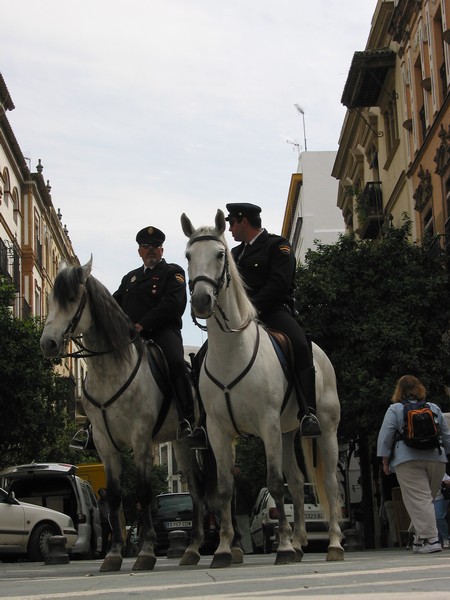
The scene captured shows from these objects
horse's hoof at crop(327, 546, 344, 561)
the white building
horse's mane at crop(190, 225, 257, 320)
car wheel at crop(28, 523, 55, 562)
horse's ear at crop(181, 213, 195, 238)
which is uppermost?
the white building

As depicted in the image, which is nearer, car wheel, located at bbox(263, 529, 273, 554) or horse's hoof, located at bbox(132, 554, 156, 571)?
horse's hoof, located at bbox(132, 554, 156, 571)

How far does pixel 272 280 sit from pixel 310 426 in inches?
56.0

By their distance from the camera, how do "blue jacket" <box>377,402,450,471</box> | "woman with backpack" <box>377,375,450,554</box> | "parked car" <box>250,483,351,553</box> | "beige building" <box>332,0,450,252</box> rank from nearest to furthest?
"woman with backpack" <box>377,375,450,554</box> → "blue jacket" <box>377,402,450,471</box> → "parked car" <box>250,483,351,553</box> → "beige building" <box>332,0,450,252</box>

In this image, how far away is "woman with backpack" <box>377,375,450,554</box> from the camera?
13672 mm

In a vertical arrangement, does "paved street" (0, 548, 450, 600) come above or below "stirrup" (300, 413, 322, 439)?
below

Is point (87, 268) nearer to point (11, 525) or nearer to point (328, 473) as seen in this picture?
point (328, 473)

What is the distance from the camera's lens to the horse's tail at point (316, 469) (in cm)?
1204

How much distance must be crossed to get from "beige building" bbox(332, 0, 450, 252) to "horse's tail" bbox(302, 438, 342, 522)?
20.8 metres

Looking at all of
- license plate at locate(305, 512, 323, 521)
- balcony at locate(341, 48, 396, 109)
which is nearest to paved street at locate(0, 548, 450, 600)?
license plate at locate(305, 512, 323, 521)

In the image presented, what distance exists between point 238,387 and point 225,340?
413 mm

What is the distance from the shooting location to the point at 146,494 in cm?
1123

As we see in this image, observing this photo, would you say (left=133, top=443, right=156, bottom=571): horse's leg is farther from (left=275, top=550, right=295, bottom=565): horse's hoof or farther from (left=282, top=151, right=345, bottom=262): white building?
(left=282, top=151, right=345, bottom=262): white building

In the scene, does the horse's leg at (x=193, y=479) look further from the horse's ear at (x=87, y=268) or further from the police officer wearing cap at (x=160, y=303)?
the horse's ear at (x=87, y=268)

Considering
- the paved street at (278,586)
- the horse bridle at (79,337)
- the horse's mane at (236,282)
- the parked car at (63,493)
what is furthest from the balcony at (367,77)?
the paved street at (278,586)
